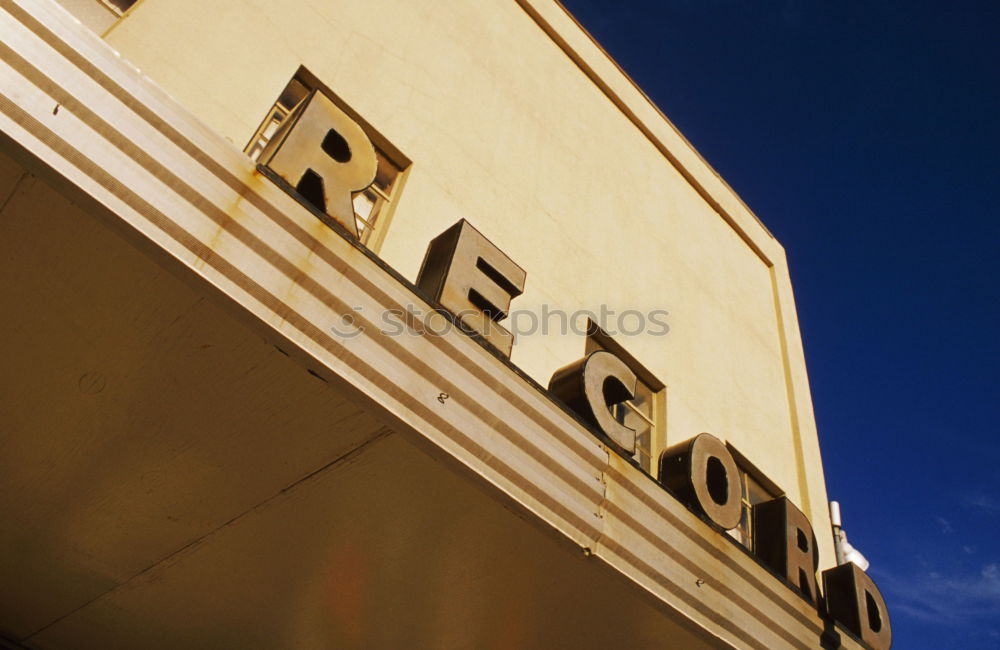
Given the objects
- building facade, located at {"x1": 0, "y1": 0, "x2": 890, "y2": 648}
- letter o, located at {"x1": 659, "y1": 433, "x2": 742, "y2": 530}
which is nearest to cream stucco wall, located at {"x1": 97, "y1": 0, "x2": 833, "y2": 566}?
building facade, located at {"x1": 0, "y1": 0, "x2": 890, "y2": 648}

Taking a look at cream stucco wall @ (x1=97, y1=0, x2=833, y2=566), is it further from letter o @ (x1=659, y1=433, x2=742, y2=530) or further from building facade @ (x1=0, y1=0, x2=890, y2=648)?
letter o @ (x1=659, y1=433, x2=742, y2=530)

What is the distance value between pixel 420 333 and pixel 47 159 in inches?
85.6

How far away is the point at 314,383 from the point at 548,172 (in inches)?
234

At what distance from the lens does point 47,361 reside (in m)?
4.29

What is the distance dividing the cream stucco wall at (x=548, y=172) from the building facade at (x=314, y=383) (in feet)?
0.19

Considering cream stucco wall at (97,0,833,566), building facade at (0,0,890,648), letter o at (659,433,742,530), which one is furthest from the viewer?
cream stucco wall at (97,0,833,566)

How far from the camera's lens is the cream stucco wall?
21.9ft

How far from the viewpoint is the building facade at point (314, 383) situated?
3951mm

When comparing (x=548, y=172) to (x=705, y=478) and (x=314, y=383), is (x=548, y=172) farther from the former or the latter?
(x=314, y=383)

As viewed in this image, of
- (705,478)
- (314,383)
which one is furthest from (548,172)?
(314,383)

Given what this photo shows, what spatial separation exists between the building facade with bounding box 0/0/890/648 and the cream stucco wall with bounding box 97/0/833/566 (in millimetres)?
57

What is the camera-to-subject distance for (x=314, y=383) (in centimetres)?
418

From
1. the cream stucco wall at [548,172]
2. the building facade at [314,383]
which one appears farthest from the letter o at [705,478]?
the cream stucco wall at [548,172]

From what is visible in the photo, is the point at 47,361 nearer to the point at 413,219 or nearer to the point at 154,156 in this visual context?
the point at 154,156
